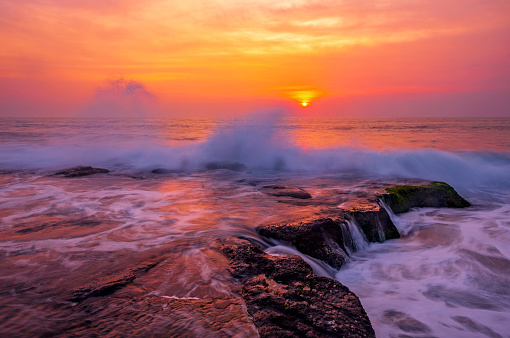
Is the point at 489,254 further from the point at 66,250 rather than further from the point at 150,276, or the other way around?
the point at 66,250

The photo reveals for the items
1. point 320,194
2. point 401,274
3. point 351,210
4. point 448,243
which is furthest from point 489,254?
point 320,194

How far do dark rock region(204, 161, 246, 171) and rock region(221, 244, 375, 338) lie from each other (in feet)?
33.5

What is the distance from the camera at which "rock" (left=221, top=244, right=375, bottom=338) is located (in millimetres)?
2699

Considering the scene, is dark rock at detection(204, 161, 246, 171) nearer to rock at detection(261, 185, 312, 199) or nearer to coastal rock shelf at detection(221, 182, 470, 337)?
rock at detection(261, 185, 312, 199)

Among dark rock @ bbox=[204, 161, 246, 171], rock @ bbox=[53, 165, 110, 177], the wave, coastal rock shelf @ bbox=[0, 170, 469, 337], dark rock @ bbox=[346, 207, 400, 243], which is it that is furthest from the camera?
dark rock @ bbox=[204, 161, 246, 171]

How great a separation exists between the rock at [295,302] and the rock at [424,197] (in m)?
5.17

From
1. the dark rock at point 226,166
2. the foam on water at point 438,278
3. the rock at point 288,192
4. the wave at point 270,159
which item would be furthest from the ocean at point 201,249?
the dark rock at point 226,166

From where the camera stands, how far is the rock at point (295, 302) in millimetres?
2699

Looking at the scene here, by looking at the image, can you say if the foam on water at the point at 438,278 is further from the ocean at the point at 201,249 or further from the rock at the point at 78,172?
the rock at the point at 78,172

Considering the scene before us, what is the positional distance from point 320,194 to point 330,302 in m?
5.68

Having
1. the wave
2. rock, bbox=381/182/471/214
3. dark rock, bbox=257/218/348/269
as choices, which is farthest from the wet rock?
the wave

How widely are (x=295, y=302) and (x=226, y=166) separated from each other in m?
11.6

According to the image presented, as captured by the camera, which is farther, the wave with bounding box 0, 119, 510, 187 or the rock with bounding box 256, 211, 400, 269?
the wave with bounding box 0, 119, 510, 187

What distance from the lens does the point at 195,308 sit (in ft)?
9.88
